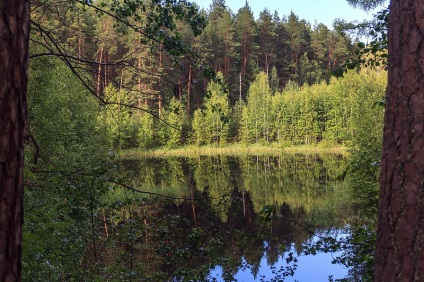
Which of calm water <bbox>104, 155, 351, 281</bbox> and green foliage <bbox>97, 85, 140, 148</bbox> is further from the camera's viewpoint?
calm water <bbox>104, 155, 351, 281</bbox>

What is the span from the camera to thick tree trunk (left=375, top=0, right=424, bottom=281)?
3.70 feet

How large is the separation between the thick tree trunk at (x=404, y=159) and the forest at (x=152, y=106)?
73.7 inches

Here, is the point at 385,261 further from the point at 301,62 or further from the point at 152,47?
the point at 301,62

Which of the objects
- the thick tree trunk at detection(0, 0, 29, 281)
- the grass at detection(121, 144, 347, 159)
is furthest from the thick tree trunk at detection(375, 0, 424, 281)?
the grass at detection(121, 144, 347, 159)

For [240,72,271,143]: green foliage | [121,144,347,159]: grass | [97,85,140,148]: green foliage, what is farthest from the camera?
[240,72,271,143]: green foliage

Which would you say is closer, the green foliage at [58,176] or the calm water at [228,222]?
the green foliage at [58,176]

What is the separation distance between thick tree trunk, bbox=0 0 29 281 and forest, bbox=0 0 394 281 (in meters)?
1.19

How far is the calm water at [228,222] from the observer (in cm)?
443

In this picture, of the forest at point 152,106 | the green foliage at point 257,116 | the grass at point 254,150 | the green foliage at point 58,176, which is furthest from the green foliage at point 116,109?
the green foliage at point 257,116

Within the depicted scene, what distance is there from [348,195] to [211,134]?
91.3 feet

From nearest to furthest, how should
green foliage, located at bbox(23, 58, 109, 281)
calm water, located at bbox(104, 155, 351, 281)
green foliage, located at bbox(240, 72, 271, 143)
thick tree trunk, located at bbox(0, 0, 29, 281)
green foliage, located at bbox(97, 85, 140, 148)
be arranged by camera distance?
thick tree trunk, located at bbox(0, 0, 29, 281) < green foliage, located at bbox(97, 85, 140, 148) < green foliage, located at bbox(23, 58, 109, 281) < calm water, located at bbox(104, 155, 351, 281) < green foliage, located at bbox(240, 72, 271, 143)

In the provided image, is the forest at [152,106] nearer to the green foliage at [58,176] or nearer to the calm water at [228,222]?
the green foliage at [58,176]

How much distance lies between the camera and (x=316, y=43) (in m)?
60.2

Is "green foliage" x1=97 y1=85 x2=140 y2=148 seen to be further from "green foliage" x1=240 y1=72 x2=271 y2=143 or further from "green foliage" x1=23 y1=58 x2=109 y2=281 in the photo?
"green foliage" x1=240 y1=72 x2=271 y2=143
